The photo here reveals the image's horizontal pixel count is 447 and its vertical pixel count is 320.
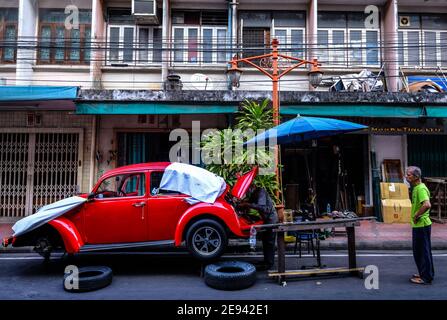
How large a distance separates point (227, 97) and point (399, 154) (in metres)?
6.32

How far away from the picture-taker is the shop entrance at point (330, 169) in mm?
11984

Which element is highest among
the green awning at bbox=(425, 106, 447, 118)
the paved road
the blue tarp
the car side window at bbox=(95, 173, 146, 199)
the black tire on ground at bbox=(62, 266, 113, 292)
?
the blue tarp

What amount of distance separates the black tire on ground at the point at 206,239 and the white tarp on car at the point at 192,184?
42 centimetres

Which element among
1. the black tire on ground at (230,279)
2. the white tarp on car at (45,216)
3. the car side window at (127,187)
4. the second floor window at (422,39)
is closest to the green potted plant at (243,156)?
the car side window at (127,187)

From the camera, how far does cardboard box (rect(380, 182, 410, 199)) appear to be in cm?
1100

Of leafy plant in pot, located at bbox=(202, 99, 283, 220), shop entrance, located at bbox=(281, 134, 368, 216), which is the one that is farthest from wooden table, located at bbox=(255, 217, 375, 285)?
shop entrance, located at bbox=(281, 134, 368, 216)

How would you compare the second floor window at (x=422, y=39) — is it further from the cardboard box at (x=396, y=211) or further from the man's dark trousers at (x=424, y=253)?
the man's dark trousers at (x=424, y=253)

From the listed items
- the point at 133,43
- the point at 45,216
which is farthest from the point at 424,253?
the point at 133,43

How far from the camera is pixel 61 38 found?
12.1m

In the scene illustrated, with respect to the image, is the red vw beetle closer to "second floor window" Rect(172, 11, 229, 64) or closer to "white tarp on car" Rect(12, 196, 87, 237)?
"white tarp on car" Rect(12, 196, 87, 237)

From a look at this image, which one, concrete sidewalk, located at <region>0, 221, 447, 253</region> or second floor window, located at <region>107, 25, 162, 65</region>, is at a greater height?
second floor window, located at <region>107, 25, 162, 65</region>

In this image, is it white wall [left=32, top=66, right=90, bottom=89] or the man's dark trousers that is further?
white wall [left=32, top=66, right=90, bottom=89]

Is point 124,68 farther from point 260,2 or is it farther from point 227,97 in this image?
point 260,2

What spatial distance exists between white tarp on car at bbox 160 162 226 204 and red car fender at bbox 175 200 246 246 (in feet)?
0.41
